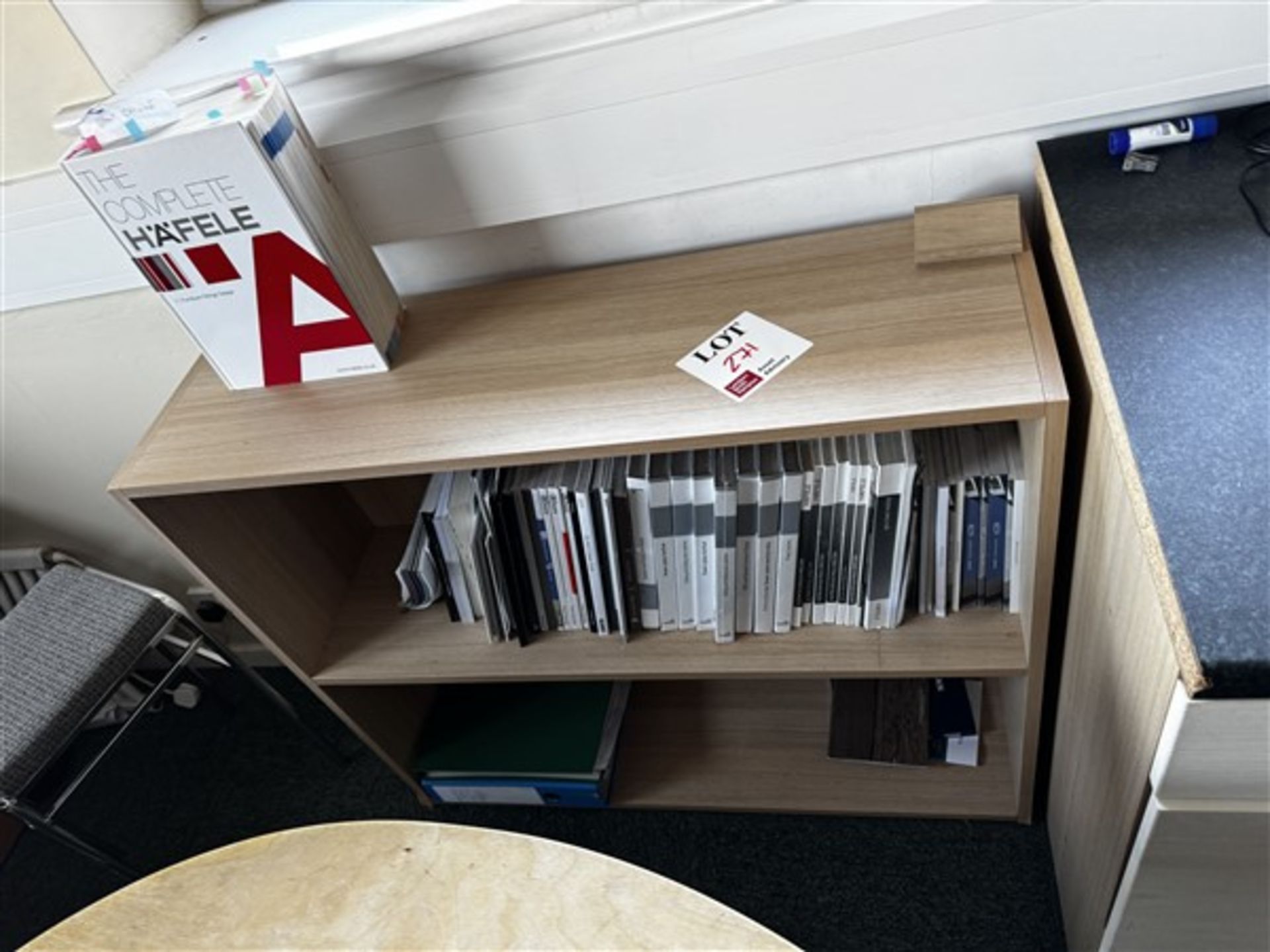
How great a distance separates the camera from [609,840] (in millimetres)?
1504

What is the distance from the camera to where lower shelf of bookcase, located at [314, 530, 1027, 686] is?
113 cm

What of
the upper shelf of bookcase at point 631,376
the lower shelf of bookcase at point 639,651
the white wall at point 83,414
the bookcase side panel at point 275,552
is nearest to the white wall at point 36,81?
the white wall at point 83,414

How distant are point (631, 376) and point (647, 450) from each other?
0.11m

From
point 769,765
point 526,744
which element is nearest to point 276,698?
point 526,744

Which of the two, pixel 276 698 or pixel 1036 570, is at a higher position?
pixel 1036 570

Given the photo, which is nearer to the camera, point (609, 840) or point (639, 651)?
A: point (639, 651)

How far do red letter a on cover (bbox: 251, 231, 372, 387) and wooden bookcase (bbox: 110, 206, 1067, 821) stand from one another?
5 centimetres

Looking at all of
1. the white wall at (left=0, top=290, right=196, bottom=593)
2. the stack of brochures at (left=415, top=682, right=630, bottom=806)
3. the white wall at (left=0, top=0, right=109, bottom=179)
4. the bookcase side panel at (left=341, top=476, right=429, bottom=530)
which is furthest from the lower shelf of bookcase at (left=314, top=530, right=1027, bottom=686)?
the white wall at (left=0, top=0, right=109, bottom=179)

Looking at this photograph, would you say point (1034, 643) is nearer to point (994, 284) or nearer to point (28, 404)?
point (994, 284)

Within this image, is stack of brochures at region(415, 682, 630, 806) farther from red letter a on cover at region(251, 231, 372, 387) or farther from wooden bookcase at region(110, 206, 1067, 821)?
red letter a on cover at region(251, 231, 372, 387)

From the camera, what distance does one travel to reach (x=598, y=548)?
1.17 meters

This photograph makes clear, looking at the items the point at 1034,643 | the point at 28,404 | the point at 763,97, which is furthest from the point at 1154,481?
the point at 28,404

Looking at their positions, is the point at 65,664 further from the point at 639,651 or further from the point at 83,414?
the point at 639,651

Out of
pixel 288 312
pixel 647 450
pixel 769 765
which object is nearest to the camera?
pixel 647 450
